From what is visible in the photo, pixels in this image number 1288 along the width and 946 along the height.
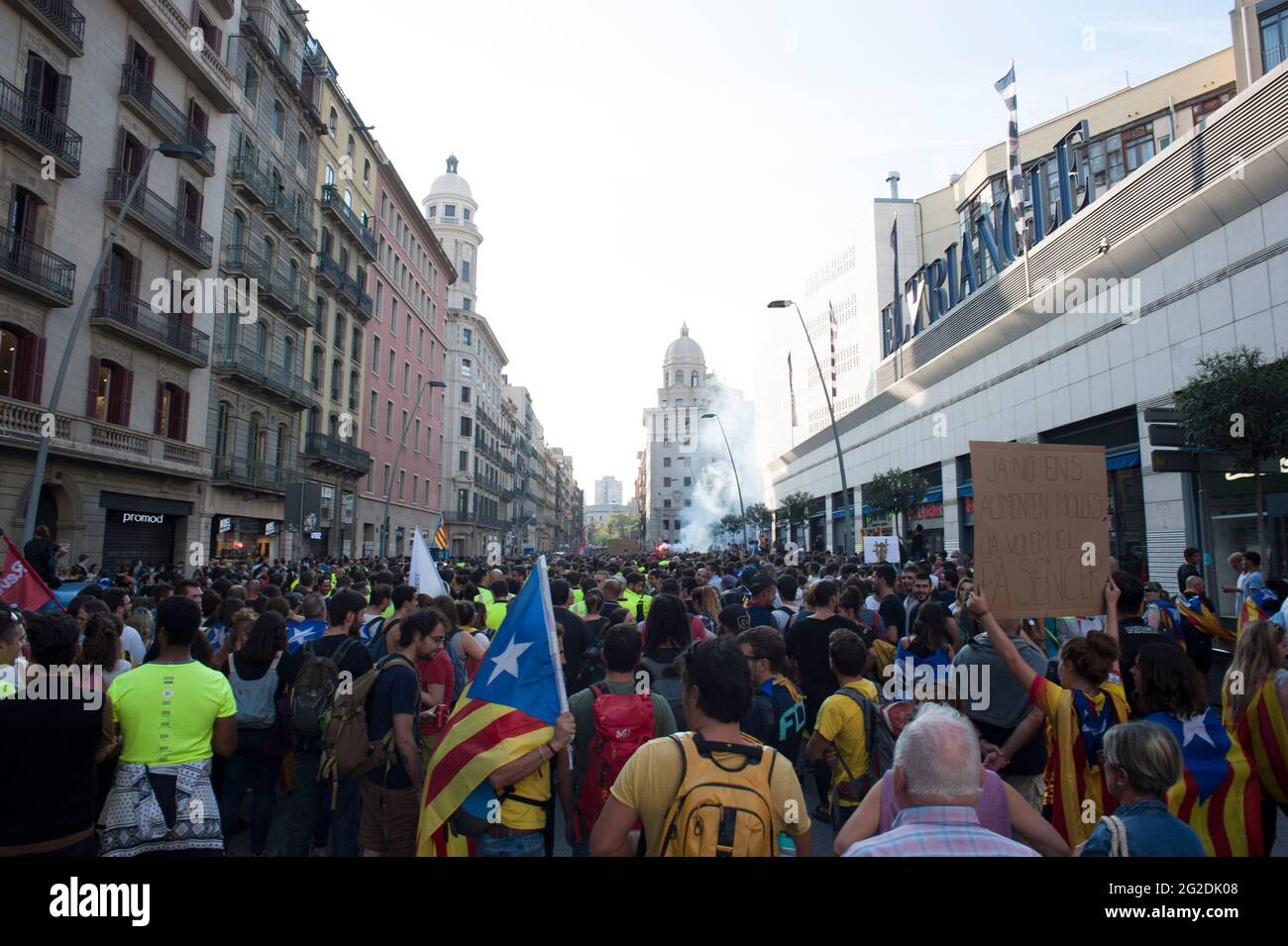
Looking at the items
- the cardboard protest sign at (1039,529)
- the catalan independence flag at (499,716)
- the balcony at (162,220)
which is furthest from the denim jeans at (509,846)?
the balcony at (162,220)

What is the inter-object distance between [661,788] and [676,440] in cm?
13964

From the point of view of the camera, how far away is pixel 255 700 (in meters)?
5.45

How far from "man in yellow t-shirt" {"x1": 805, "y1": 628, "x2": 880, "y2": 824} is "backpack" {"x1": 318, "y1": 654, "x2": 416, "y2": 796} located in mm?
2394

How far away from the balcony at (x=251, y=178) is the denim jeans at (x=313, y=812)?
28468 mm

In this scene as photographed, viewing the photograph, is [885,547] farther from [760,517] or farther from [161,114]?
[760,517]

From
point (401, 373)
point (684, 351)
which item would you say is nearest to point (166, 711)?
point (401, 373)

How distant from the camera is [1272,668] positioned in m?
4.20

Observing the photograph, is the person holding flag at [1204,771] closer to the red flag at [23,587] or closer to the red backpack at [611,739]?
the red backpack at [611,739]

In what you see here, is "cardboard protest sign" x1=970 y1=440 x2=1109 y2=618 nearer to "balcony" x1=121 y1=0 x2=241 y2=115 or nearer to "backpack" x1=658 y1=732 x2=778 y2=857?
"backpack" x1=658 y1=732 x2=778 y2=857

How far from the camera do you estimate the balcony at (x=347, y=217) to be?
37.1m

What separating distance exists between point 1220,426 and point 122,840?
14959mm
